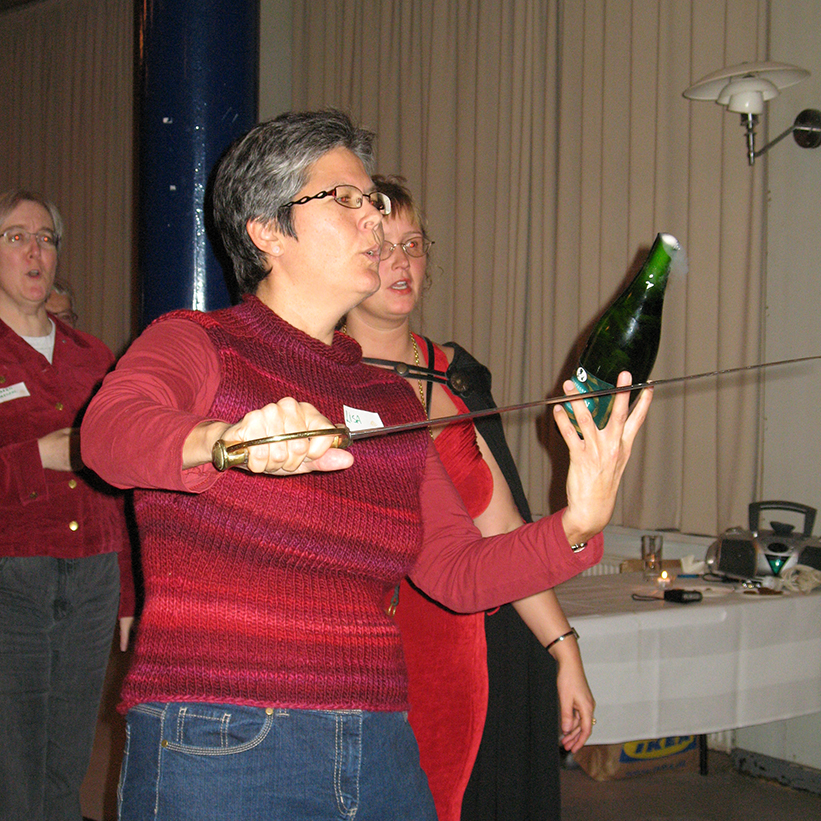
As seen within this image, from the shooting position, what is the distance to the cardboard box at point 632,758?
3.73m

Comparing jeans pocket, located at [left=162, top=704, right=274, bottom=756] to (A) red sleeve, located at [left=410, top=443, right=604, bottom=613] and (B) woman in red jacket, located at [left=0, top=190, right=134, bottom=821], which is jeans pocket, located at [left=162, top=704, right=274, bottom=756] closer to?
(A) red sleeve, located at [left=410, top=443, right=604, bottom=613]

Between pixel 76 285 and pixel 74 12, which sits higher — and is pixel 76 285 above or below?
below

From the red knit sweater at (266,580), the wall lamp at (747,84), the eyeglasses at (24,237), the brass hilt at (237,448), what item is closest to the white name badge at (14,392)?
the eyeglasses at (24,237)

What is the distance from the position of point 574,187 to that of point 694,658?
2.67 meters

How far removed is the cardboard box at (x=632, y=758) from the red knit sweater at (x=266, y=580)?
284 cm

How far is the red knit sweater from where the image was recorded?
1102 mm

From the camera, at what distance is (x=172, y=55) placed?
73.0 inches

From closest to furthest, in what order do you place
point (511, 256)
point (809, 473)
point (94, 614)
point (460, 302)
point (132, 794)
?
point (132, 794) → point (94, 614) → point (809, 473) → point (511, 256) → point (460, 302)

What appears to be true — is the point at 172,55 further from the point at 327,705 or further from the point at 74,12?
the point at 74,12

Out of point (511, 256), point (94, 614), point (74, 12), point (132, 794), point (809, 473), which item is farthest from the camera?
point (74, 12)

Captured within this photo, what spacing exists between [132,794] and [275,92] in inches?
220

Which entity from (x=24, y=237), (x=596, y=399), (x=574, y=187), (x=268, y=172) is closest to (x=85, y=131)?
(x=574, y=187)

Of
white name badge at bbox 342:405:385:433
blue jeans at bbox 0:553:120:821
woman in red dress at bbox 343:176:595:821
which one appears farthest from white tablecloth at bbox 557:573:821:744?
white name badge at bbox 342:405:385:433

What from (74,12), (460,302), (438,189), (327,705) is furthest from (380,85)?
(327,705)
